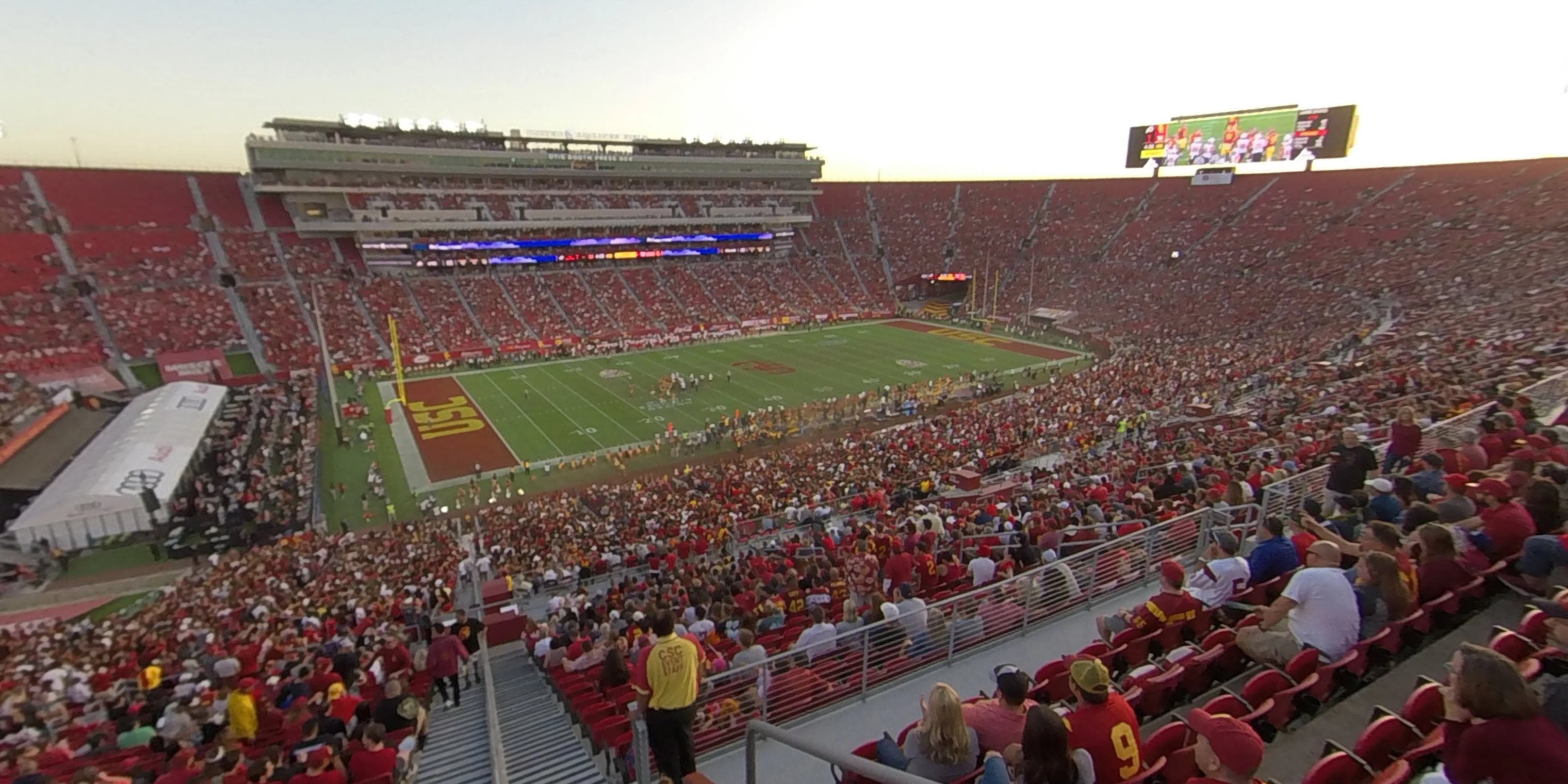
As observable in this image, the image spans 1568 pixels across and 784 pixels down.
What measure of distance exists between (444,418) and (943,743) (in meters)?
31.8

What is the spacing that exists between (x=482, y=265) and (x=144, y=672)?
48543mm

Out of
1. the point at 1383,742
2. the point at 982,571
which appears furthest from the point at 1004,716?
the point at 982,571

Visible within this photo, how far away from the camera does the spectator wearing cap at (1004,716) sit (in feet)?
12.9

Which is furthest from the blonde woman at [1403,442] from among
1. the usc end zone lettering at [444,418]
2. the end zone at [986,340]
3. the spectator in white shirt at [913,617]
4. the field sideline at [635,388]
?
the end zone at [986,340]

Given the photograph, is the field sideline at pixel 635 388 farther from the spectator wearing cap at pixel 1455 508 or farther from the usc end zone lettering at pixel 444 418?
the spectator wearing cap at pixel 1455 508

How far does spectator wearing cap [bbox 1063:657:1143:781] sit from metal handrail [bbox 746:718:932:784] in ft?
2.74

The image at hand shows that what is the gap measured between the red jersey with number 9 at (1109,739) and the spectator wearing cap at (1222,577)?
2.75m

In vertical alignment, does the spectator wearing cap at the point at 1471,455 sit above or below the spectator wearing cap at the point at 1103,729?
below

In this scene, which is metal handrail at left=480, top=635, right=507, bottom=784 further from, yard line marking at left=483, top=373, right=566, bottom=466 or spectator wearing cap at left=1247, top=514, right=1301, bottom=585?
yard line marking at left=483, top=373, right=566, bottom=466

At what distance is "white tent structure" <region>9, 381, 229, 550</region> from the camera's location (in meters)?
18.7

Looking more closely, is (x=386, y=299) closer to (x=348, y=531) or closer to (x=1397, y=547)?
(x=348, y=531)

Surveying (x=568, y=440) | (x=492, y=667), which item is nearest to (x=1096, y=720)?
(x=492, y=667)

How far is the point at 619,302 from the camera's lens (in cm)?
5284

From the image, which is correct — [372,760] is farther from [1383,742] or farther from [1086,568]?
[1086,568]
